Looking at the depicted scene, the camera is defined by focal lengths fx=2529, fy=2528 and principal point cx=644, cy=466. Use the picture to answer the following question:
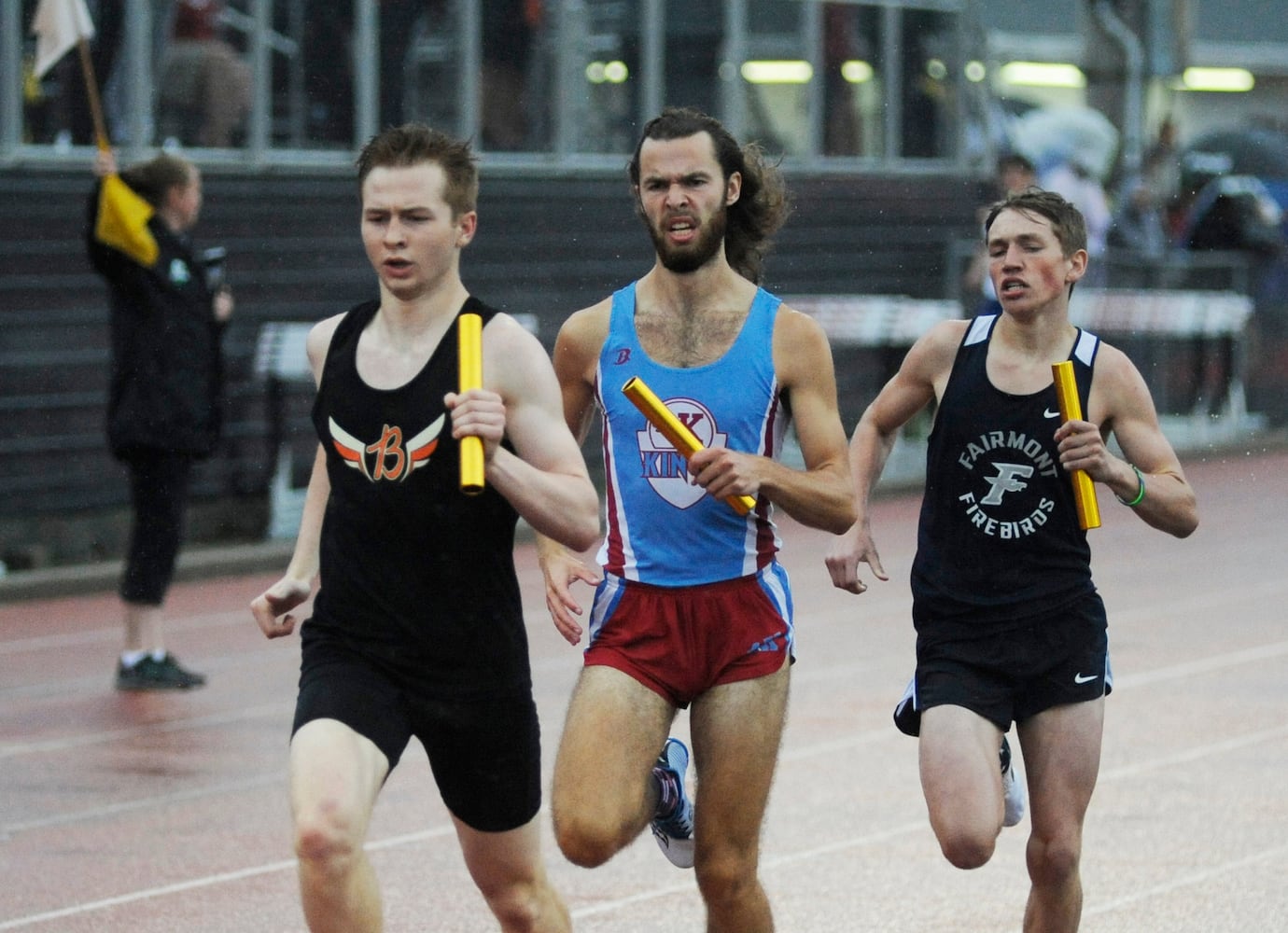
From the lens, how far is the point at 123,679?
440 inches

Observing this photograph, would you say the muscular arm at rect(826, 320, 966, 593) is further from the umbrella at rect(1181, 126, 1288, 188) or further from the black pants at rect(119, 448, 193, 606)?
Result: the umbrella at rect(1181, 126, 1288, 188)

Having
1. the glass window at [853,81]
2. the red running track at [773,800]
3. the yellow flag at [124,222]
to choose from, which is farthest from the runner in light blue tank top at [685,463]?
the glass window at [853,81]

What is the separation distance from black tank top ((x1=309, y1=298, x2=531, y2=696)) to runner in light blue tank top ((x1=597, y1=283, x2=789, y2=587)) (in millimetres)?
604

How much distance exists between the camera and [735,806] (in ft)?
18.6

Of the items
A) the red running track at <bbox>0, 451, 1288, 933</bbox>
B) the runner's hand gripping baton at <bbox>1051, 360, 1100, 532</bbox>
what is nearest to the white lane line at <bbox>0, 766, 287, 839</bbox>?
the red running track at <bbox>0, 451, 1288, 933</bbox>

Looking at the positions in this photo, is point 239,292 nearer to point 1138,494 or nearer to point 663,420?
point 1138,494

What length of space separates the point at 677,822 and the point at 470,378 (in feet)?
5.08

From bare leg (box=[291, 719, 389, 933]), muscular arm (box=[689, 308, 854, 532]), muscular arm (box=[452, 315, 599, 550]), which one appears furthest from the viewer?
muscular arm (box=[689, 308, 854, 532])

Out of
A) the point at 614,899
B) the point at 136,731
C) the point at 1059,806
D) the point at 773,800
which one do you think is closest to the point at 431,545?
the point at 1059,806

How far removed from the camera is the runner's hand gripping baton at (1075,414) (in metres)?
5.66

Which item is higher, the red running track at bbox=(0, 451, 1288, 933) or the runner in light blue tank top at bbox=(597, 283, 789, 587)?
the runner in light blue tank top at bbox=(597, 283, 789, 587)

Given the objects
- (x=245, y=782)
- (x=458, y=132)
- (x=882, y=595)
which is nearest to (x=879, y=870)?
(x=245, y=782)

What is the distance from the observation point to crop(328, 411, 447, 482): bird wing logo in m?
5.28

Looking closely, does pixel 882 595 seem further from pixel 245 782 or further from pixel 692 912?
pixel 692 912
